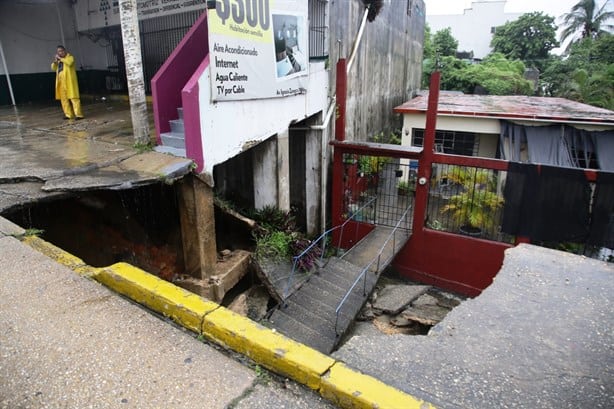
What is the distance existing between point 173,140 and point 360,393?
206 inches

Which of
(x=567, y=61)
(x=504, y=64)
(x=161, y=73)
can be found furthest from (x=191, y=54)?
(x=567, y=61)

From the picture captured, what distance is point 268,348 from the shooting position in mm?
2404

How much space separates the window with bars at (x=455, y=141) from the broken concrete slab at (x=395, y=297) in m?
7.69

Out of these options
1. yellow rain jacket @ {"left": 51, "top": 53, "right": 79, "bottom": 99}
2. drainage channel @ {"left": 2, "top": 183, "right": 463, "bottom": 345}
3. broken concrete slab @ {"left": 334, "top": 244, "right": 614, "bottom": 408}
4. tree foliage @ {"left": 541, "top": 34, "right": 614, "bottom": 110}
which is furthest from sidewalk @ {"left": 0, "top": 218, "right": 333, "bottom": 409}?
tree foliage @ {"left": 541, "top": 34, "right": 614, "bottom": 110}

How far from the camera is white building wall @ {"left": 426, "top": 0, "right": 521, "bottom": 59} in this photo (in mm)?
52938

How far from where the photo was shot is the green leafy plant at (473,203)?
976 cm

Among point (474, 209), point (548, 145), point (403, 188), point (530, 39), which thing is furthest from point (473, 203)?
point (530, 39)

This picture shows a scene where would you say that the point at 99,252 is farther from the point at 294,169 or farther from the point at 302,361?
the point at 302,361

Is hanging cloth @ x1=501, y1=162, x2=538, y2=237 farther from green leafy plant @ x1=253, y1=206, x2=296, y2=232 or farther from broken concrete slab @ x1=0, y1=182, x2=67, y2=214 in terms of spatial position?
broken concrete slab @ x1=0, y1=182, x2=67, y2=214

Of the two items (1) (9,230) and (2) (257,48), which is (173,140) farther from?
(1) (9,230)

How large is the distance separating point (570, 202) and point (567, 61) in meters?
30.9

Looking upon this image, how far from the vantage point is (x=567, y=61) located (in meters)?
32.3

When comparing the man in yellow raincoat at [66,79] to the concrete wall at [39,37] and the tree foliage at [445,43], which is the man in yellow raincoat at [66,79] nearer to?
the concrete wall at [39,37]

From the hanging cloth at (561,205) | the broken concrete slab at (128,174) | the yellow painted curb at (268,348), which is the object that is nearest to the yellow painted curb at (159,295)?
the yellow painted curb at (268,348)
